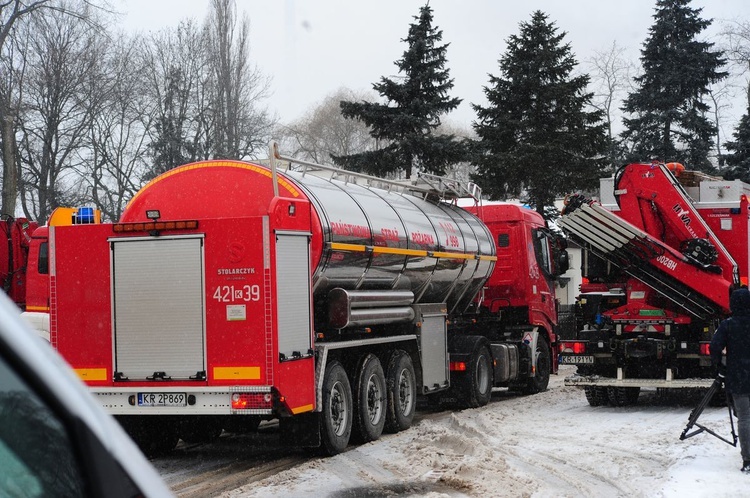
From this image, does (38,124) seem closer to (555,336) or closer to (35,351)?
(555,336)

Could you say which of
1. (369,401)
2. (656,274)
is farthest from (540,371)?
(369,401)

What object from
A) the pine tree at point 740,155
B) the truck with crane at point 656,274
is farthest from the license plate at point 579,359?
the pine tree at point 740,155

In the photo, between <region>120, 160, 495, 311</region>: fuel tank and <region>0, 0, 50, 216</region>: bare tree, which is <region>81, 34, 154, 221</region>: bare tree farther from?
<region>120, 160, 495, 311</region>: fuel tank

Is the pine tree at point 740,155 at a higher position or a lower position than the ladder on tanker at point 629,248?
higher

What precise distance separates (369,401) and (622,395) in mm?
→ 5808

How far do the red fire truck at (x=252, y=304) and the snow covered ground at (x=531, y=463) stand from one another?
0.71 meters

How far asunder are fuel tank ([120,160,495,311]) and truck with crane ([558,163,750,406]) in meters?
2.81

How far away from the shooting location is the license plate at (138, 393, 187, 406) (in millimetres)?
10141

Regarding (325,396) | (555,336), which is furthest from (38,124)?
(325,396)

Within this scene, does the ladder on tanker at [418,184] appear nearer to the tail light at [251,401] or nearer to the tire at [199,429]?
the tail light at [251,401]

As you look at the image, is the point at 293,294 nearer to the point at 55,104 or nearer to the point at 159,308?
the point at 159,308

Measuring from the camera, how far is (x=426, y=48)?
1390 inches

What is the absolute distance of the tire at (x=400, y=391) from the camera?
12.9 meters

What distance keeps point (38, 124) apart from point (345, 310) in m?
28.1
